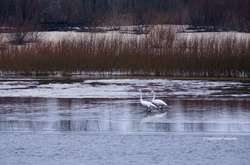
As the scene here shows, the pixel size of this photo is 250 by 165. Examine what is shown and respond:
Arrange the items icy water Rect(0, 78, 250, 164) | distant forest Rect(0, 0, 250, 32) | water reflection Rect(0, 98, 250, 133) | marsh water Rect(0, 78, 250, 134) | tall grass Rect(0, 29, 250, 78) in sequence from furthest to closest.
→ 1. distant forest Rect(0, 0, 250, 32)
2. tall grass Rect(0, 29, 250, 78)
3. marsh water Rect(0, 78, 250, 134)
4. water reflection Rect(0, 98, 250, 133)
5. icy water Rect(0, 78, 250, 164)

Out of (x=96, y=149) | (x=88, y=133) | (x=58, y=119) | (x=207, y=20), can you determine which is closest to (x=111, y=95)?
(x=58, y=119)

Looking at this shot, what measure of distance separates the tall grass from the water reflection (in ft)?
24.4

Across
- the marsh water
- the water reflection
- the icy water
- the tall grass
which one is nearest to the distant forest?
the tall grass

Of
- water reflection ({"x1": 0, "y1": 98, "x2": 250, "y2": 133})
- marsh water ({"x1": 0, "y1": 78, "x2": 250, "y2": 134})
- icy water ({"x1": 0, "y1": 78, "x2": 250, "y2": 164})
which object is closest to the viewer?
icy water ({"x1": 0, "y1": 78, "x2": 250, "y2": 164})

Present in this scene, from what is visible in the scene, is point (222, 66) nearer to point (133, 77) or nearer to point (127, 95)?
point (133, 77)

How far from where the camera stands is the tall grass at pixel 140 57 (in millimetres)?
29062

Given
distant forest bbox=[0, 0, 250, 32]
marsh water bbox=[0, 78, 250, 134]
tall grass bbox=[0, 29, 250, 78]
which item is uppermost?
distant forest bbox=[0, 0, 250, 32]

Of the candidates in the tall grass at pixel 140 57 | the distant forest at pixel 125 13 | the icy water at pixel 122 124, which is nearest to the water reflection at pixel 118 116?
the icy water at pixel 122 124

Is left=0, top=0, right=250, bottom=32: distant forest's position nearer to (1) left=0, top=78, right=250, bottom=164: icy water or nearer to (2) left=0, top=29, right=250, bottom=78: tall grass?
(2) left=0, top=29, right=250, bottom=78: tall grass

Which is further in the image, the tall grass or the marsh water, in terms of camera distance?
the tall grass

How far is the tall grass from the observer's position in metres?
29.1

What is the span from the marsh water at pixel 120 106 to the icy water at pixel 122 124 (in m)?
0.02

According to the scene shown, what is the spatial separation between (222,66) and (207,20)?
2679cm

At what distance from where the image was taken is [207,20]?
5547 cm
